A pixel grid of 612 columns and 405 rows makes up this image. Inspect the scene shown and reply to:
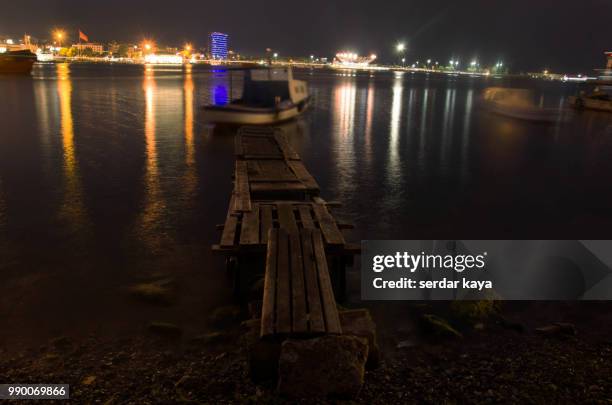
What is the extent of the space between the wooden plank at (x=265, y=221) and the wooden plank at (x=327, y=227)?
90 cm

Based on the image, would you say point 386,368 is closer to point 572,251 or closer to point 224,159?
point 572,251

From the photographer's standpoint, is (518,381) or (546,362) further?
(546,362)

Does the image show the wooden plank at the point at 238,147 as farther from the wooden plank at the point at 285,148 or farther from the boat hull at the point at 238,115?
the boat hull at the point at 238,115

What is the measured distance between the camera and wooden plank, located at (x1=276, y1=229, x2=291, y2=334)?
5.31 meters

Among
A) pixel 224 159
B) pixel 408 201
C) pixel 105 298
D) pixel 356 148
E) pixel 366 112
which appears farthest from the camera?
pixel 366 112

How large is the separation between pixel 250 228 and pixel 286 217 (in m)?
0.88

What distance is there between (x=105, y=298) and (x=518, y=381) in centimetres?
640

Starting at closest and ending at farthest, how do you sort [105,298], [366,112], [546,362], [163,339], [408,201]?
[546,362], [163,339], [105,298], [408,201], [366,112]

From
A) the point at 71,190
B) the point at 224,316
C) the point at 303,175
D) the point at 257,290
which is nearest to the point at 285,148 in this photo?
the point at 303,175

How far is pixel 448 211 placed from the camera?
550 inches

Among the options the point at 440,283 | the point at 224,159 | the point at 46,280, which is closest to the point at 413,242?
the point at 440,283

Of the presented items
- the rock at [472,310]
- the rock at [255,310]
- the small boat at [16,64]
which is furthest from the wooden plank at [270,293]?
the small boat at [16,64]

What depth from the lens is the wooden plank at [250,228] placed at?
8.00 metres

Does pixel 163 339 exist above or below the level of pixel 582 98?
below
